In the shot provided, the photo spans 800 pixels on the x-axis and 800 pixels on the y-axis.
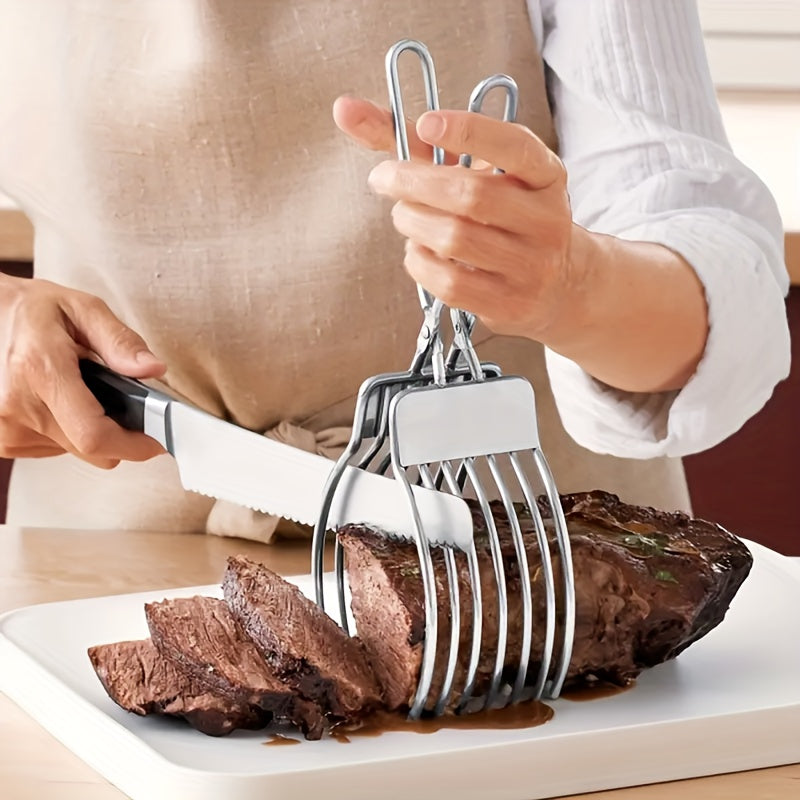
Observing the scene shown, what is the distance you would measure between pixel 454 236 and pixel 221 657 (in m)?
0.36

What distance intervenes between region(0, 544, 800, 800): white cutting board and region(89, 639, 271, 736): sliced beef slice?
0.5 inches

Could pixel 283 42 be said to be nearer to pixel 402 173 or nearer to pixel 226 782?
pixel 402 173

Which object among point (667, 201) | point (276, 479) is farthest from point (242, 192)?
point (276, 479)

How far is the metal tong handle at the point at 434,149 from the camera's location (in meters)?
0.97

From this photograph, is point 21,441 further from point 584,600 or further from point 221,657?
point 584,600

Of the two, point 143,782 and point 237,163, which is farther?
point 237,163

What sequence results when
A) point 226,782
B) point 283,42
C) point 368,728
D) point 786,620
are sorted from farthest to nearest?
1. point 283,42
2. point 786,620
3. point 368,728
4. point 226,782

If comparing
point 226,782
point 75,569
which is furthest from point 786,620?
point 75,569

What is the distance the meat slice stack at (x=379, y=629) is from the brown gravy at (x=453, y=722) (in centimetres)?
1

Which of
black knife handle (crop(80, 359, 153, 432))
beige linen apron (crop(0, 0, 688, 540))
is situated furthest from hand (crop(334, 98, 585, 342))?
beige linen apron (crop(0, 0, 688, 540))

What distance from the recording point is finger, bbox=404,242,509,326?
1011 mm

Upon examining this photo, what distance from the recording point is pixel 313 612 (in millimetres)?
1103

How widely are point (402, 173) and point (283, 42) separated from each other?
734mm

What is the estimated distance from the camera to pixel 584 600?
1103mm
